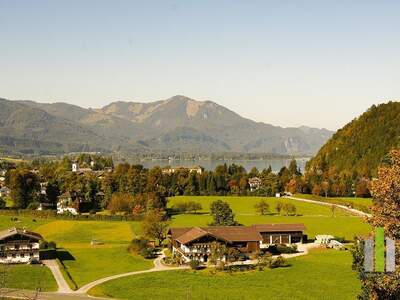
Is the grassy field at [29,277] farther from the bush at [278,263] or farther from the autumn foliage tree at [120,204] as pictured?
the autumn foliage tree at [120,204]

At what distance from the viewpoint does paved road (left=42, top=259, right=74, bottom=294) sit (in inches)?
1875

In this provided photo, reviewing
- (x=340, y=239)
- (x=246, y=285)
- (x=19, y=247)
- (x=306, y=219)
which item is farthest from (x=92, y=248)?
(x=306, y=219)

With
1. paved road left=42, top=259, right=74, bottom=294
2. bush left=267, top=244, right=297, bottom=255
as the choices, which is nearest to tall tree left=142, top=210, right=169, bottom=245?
paved road left=42, top=259, right=74, bottom=294

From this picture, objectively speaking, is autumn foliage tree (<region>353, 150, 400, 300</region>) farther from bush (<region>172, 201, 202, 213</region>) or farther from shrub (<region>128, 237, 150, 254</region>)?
bush (<region>172, 201, 202, 213</region>)

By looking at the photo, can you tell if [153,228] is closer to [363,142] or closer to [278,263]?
[278,263]

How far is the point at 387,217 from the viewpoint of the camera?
A: 925 inches

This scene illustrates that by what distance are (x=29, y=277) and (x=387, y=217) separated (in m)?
40.0

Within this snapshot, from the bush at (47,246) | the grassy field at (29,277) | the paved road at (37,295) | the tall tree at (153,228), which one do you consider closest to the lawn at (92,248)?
the bush at (47,246)

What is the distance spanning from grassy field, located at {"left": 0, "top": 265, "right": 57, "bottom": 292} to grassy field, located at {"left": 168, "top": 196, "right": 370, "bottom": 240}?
34.9m

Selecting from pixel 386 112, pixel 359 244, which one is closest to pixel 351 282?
pixel 359 244

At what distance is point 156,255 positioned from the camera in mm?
65438

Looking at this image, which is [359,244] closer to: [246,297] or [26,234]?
[246,297]

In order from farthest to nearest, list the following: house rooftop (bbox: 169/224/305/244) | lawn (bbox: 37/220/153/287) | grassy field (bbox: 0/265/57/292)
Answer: house rooftop (bbox: 169/224/305/244)
lawn (bbox: 37/220/153/287)
grassy field (bbox: 0/265/57/292)

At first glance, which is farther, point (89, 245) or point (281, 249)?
point (89, 245)
